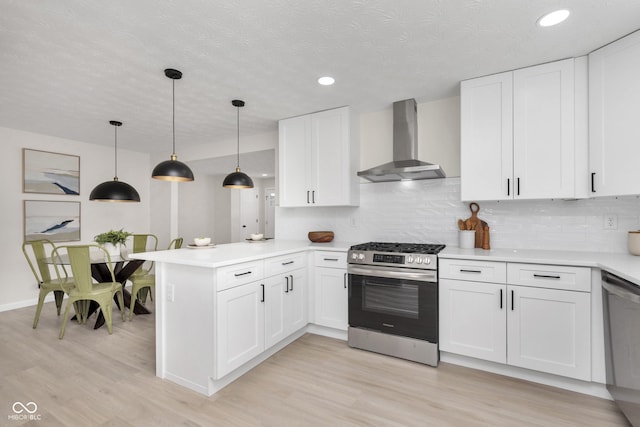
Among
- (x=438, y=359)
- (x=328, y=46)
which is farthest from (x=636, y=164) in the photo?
(x=328, y=46)

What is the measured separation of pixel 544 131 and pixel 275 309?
2699mm

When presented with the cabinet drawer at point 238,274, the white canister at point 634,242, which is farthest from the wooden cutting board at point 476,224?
the cabinet drawer at point 238,274

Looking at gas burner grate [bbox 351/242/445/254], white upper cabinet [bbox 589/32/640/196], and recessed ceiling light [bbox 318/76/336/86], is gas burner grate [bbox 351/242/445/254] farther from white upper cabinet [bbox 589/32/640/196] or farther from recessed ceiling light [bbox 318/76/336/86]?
recessed ceiling light [bbox 318/76/336/86]

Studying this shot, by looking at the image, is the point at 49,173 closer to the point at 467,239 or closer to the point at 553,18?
the point at 467,239

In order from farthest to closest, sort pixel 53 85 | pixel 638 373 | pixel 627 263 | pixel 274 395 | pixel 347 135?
pixel 347 135 < pixel 53 85 < pixel 274 395 < pixel 627 263 < pixel 638 373

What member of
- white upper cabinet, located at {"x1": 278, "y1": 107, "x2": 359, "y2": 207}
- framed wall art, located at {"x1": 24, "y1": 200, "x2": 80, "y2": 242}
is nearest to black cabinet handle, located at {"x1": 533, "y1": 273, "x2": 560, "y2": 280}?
white upper cabinet, located at {"x1": 278, "y1": 107, "x2": 359, "y2": 207}

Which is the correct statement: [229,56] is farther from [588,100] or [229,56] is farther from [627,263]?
[627,263]

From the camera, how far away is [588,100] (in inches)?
93.4

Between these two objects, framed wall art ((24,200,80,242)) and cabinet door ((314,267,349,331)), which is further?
framed wall art ((24,200,80,242))

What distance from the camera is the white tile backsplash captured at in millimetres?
2580

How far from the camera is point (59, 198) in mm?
4711

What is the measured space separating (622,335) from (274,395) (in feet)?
7.19

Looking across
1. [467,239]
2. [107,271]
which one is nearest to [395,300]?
[467,239]

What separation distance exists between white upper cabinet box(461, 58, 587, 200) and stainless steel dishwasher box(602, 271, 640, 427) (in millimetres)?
832
